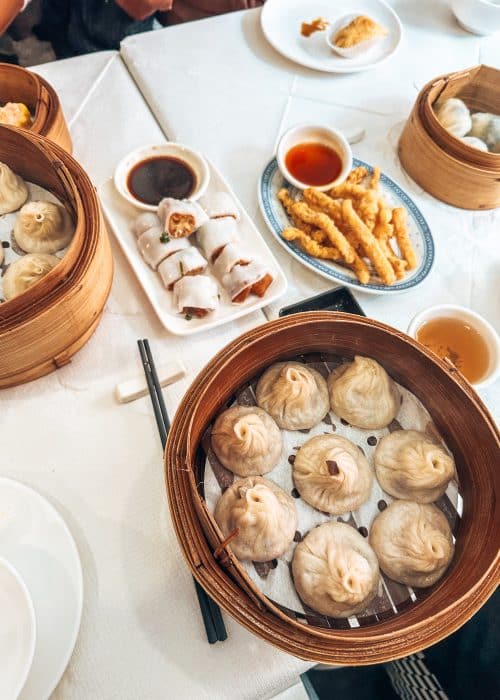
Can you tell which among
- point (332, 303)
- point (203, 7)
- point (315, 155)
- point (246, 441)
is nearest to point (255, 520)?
point (246, 441)

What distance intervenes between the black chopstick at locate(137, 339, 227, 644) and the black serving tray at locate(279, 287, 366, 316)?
451 mm

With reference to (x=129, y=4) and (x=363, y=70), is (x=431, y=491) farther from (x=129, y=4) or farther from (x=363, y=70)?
(x=129, y=4)

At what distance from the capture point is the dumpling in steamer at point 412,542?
1.09 meters

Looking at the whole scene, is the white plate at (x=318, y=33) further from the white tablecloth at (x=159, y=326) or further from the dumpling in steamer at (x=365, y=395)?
the dumpling in steamer at (x=365, y=395)

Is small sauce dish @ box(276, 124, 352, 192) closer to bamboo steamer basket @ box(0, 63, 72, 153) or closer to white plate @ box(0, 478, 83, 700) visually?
bamboo steamer basket @ box(0, 63, 72, 153)

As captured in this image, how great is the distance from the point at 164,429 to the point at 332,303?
69cm

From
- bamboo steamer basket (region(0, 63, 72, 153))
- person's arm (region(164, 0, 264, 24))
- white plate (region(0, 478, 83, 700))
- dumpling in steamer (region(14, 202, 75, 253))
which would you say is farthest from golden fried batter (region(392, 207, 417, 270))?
person's arm (region(164, 0, 264, 24))

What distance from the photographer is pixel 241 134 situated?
2.00m

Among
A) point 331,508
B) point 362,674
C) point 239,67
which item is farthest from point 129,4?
point 362,674

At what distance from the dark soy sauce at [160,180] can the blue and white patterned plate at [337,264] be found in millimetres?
271

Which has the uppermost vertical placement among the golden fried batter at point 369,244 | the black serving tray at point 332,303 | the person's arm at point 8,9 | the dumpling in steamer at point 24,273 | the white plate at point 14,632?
the person's arm at point 8,9

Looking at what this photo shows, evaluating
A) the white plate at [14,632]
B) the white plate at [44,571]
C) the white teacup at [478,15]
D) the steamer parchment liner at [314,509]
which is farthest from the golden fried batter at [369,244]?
the white teacup at [478,15]

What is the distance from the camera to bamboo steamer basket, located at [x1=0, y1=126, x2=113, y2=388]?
3.85 ft

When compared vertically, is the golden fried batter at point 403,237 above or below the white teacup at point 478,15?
below
